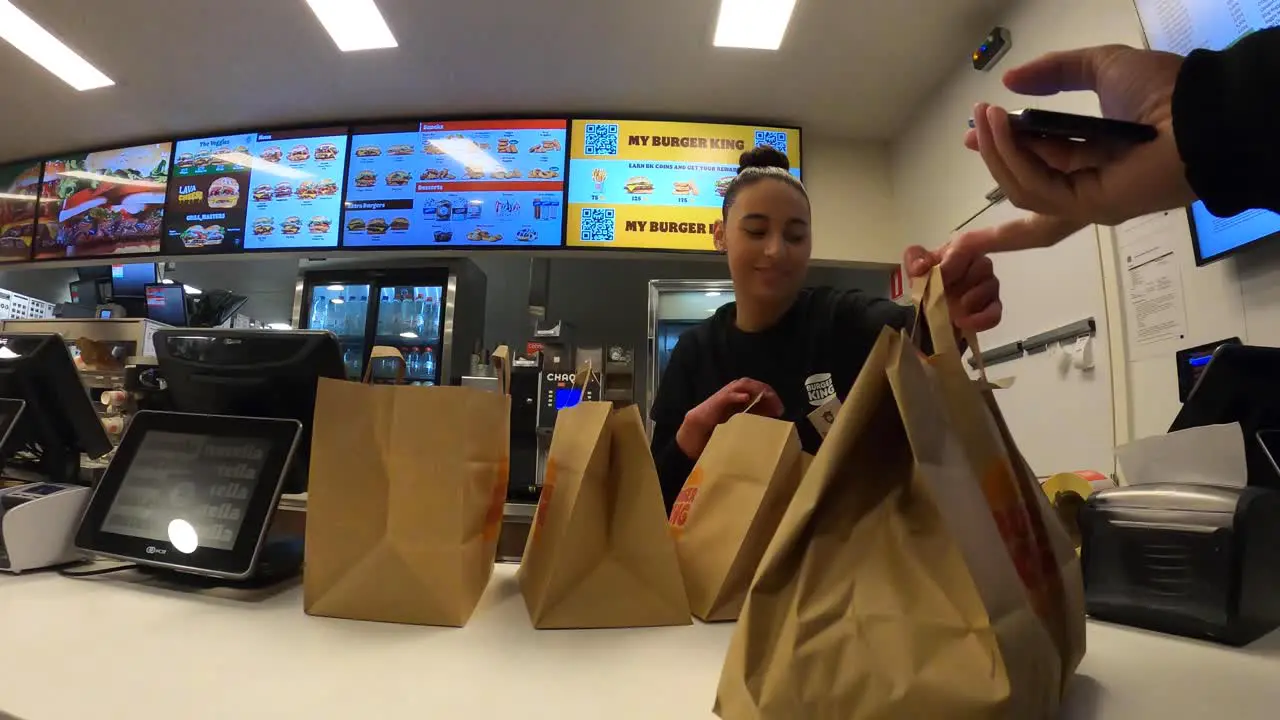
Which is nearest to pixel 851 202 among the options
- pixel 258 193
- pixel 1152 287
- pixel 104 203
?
pixel 1152 287

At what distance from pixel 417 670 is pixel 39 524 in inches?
31.9

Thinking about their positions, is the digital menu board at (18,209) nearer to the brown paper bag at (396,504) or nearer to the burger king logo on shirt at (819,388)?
the brown paper bag at (396,504)

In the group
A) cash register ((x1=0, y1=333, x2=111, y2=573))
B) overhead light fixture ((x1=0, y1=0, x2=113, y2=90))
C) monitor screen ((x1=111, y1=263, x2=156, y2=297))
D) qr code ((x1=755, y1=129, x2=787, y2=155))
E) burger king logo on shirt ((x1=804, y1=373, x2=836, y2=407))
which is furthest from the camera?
monitor screen ((x1=111, y1=263, x2=156, y2=297))

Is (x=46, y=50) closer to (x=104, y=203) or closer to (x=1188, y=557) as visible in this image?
(x=104, y=203)

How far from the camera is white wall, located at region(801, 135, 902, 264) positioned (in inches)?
Answer: 129

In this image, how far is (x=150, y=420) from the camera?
97cm

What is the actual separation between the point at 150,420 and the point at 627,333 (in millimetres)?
3353

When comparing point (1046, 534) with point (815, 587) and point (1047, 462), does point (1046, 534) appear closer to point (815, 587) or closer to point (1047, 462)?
point (815, 587)

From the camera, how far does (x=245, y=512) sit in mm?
834

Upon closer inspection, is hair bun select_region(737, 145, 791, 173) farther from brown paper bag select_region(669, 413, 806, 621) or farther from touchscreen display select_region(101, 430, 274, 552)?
touchscreen display select_region(101, 430, 274, 552)

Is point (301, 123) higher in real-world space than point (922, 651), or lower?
higher

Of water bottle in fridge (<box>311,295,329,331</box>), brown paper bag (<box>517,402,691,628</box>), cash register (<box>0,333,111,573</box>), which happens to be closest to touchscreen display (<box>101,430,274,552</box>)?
cash register (<box>0,333,111,573</box>)

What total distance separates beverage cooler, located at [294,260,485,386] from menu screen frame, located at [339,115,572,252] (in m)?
0.35

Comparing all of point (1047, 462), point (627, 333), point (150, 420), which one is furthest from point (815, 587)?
point (627, 333)
